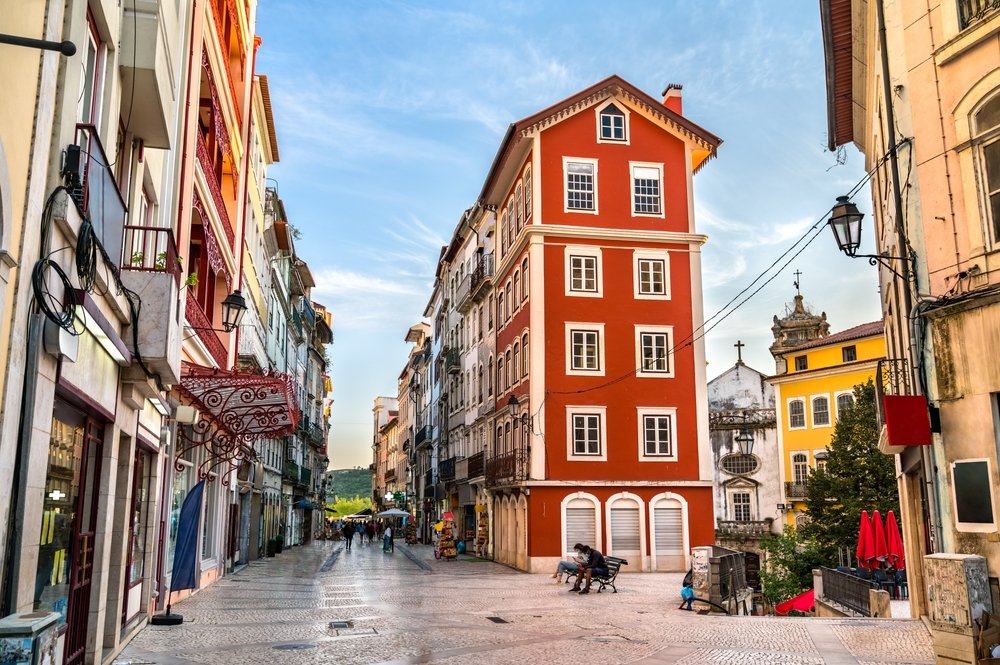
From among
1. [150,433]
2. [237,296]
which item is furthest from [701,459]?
[150,433]

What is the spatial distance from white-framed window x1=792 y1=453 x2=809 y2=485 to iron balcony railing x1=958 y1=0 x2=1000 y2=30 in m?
45.8

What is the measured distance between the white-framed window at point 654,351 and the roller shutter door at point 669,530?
4992mm

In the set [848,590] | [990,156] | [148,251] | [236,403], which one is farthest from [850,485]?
[148,251]

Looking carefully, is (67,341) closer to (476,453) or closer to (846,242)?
(846,242)

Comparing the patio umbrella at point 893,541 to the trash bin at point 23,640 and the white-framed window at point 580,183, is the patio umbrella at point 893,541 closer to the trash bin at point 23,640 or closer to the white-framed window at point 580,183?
the white-framed window at point 580,183

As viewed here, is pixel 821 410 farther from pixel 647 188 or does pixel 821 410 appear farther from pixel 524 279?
pixel 524 279

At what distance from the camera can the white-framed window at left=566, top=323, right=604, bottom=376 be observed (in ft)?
105

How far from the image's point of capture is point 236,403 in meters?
18.0

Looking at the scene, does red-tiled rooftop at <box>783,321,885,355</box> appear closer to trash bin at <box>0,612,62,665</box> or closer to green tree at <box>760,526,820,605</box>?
green tree at <box>760,526,820,605</box>

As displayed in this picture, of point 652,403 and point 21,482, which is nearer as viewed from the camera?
point 21,482

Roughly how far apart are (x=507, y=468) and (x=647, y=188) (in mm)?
12147

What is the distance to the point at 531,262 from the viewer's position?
32406 mm

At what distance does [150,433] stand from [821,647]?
1012 cm

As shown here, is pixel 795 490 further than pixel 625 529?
Yes
